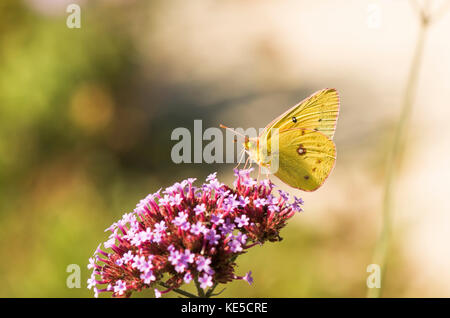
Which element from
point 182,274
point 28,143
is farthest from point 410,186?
point 28,143

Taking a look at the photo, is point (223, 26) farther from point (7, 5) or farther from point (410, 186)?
point (410, 186)

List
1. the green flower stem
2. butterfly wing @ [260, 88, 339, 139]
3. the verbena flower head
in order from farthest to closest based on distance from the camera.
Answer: butterfly wing @ [260, 88, 339, 139], the green flower stem, the verbena flower head

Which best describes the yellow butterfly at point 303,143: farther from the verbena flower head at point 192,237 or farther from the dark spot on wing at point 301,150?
the verbena flower head at point 192,237

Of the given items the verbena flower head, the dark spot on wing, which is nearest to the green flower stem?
the dark spot on wing

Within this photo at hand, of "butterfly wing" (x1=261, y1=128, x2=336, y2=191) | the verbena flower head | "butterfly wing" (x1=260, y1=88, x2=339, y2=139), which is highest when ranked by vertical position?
"butterfly wing" (x1=260, y1=88, x2=339, y2=139)

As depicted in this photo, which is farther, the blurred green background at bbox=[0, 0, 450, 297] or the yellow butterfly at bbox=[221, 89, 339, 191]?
the blurred green background at bbox=[0, 0, 450, 297]

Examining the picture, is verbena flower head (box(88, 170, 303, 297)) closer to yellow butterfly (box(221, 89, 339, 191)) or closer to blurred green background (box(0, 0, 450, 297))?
yellow butterfly (box(221, 89, 339, 191))

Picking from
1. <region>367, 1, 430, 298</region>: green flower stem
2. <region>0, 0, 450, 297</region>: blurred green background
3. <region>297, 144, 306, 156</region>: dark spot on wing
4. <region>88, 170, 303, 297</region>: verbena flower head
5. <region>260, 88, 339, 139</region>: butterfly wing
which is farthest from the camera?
<region>0, 0, 450, 297</region>: blurred green background

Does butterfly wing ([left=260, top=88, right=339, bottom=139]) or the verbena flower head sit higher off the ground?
butterfly wing ([left=260, top=88, right=339, bottom=139])

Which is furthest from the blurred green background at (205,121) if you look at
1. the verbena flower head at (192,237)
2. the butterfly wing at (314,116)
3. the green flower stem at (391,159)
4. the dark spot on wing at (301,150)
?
the verbena flower head at (192,237)
